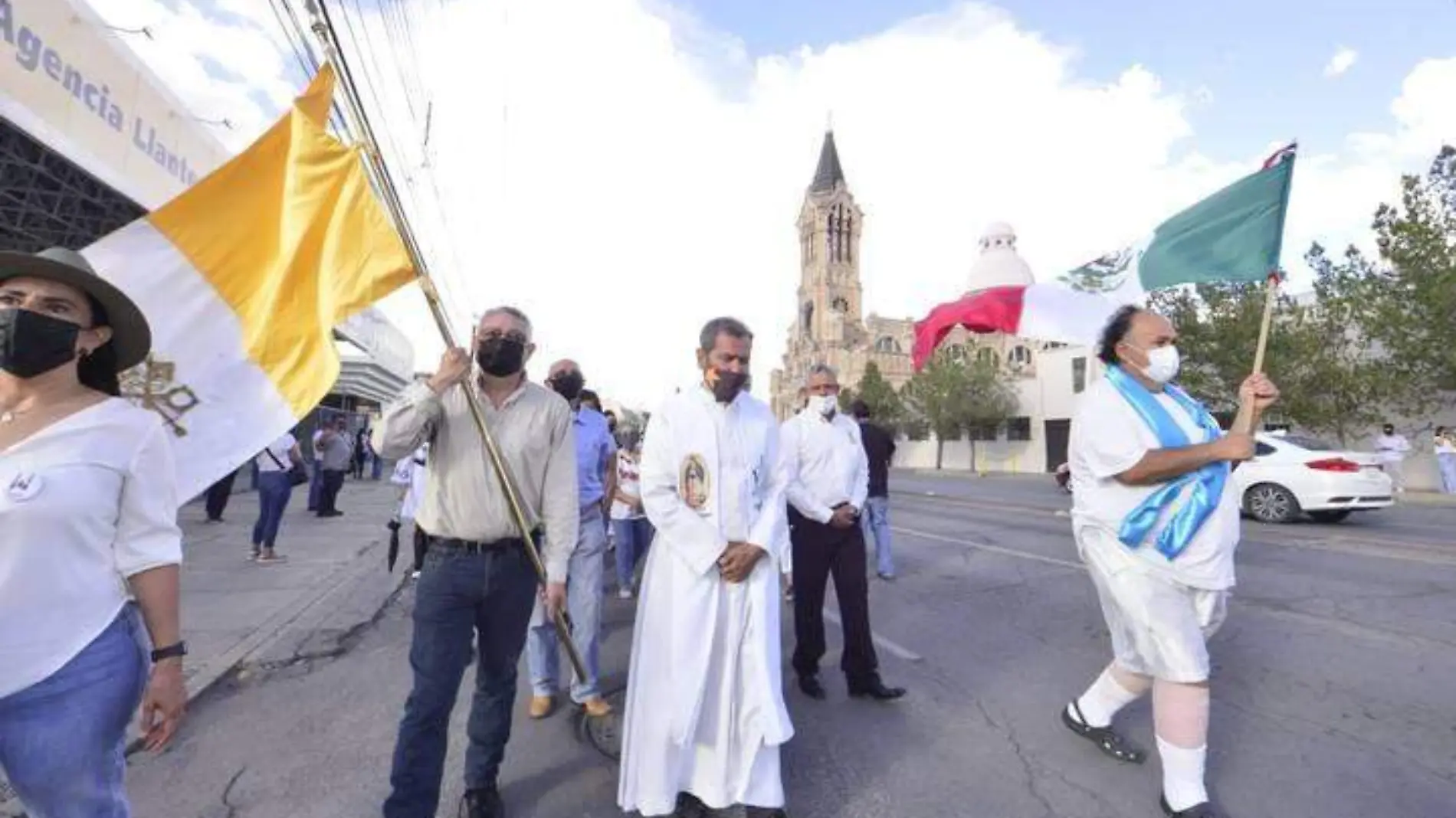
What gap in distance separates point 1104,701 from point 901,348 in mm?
81460

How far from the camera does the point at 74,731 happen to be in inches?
66.6

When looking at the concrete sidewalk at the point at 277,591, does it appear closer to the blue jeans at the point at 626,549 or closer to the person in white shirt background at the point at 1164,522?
the blue jeans at the point at 626,549

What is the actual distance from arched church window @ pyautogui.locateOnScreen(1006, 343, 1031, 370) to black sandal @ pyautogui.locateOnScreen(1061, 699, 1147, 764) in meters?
41.6

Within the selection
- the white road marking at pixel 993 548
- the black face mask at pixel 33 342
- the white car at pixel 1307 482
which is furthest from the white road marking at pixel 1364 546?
the black face mask at pixel 33 342

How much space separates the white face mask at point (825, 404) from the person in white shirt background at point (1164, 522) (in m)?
1.90

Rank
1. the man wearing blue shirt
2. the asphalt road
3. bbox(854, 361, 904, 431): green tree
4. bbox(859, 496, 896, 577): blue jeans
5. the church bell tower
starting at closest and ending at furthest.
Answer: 1. the asphalt road
2. the man wearing blue shirt
3. bbox(859, 496, 896, 577): blue jeans
4. bbox(854, 361, 904, 431): green tree
5. the church bell tower

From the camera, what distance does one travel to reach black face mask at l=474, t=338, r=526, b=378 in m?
2.97

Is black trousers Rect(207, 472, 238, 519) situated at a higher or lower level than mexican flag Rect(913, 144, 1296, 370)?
lower

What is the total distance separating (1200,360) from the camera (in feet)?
84.0

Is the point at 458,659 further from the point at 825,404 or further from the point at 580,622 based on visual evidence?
the point at 825,404

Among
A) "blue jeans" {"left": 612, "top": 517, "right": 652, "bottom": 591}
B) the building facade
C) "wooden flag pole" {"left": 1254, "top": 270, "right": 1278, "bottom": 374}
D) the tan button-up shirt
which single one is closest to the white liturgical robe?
the tan button-up shirt

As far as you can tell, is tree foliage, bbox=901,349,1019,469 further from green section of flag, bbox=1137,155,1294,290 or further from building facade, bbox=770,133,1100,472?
green section of flag, bbox=1137,155,1294,290

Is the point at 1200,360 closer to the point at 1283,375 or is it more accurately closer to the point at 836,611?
the point at 1283,375

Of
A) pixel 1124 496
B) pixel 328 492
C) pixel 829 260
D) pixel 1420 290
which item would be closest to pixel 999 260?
pixel 829 260
